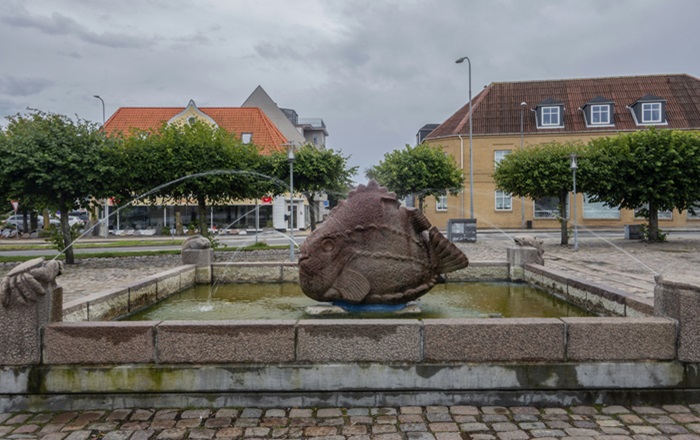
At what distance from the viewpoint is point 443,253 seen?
7328 millimetres

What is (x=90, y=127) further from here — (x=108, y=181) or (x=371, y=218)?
(x=371, y=218)

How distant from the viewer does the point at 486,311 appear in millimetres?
8125

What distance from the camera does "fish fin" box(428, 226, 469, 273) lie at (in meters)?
7.27

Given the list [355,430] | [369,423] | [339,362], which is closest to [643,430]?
[369,423]

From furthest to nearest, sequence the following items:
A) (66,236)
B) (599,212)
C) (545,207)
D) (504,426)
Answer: (545,207), (599,212), (66,236), (504,426)

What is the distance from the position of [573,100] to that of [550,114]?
346cm

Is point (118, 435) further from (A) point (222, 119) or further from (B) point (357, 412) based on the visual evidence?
(A) point (222, 119)

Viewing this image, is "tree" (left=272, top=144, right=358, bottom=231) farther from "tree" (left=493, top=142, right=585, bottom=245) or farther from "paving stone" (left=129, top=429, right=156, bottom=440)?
"paving stone" (left=129, top=429, right=156, bottom=440)

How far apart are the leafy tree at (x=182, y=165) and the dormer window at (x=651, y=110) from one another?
3464 cm

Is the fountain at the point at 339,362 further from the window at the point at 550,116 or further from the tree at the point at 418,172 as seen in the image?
the window at the point at 550,116

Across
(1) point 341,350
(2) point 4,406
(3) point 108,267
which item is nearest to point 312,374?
(1) point 341,350

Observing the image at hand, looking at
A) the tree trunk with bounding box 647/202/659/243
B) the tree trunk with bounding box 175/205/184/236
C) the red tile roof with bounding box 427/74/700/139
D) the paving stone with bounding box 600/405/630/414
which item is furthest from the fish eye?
the red tile roof with bounding box 427/74/700/139

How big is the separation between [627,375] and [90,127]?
19287 mm

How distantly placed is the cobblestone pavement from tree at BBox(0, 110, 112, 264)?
1449 centimetres
